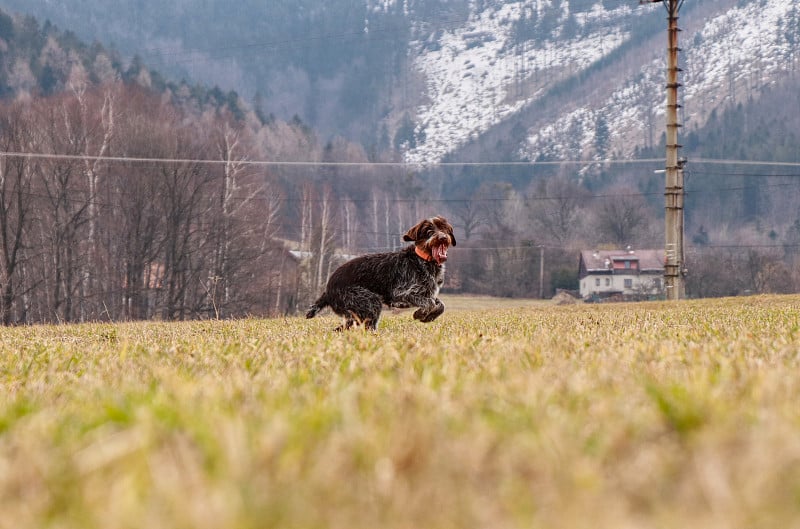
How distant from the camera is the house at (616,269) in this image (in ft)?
372

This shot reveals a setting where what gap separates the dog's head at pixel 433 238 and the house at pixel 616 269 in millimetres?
103848

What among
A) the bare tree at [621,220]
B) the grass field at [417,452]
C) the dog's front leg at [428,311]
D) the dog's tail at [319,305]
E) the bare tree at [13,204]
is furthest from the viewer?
the bare tree at [621,220]

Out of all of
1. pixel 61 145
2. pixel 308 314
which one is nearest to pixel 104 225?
pixel 61 145

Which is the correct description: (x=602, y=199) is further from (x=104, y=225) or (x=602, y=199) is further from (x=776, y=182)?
(x=104, y=225)

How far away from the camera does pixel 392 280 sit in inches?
373

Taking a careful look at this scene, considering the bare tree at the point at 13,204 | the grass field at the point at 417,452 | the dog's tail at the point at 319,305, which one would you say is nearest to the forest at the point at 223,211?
the bare tree at the point at 13,204

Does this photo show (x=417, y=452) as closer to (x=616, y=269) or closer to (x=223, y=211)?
(x=223, y=211)

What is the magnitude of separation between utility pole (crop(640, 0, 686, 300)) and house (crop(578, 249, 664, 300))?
79373mm

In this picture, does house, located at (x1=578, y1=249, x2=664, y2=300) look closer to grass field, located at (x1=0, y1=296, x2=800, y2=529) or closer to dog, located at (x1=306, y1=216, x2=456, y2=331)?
dog, located at (x1=306, y1=216, x2=456, y2=331)

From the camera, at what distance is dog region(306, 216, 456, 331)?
9.41m

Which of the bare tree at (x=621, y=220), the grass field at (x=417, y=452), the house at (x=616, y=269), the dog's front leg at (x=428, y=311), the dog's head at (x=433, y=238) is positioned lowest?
the house at (x=616, y=269)

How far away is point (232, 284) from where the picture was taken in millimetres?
53406

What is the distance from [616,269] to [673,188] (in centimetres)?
8482

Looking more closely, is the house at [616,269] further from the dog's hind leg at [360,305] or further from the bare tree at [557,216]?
the dog's hind leg at [360,305]
